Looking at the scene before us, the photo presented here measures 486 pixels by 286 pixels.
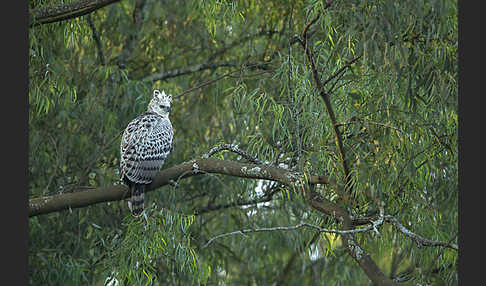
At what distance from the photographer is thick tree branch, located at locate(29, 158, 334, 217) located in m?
3.66

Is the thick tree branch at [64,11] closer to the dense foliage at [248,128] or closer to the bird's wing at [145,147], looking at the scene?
the dense foliage at [248,128]

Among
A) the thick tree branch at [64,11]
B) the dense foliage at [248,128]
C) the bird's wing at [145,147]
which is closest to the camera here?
the dense foliage at [248,128]

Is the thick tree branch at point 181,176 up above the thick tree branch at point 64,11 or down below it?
below

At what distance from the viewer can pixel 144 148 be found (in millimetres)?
4441

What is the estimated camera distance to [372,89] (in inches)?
147

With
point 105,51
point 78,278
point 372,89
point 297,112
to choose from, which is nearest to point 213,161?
point 297,112

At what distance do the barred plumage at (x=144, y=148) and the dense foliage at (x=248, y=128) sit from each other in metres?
0.10

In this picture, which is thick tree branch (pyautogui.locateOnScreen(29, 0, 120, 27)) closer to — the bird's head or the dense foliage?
the dense foliage

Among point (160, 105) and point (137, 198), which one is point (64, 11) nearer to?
point (160, 105)

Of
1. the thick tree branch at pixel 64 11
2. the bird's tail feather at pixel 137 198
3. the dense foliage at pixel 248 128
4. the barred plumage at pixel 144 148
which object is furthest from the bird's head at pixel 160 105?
the thick tree branch at pixel 64 11

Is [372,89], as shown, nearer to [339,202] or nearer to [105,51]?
[339,202]

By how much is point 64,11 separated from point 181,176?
3.99 ft

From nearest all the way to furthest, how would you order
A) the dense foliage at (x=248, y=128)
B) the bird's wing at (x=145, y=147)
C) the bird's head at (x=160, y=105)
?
the dense foliage at (x=248, y=128), the bird's wing at (x=145, y=147), the bird's head at (x=160, y=105)

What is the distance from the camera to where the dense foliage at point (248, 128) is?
3.54 meters
